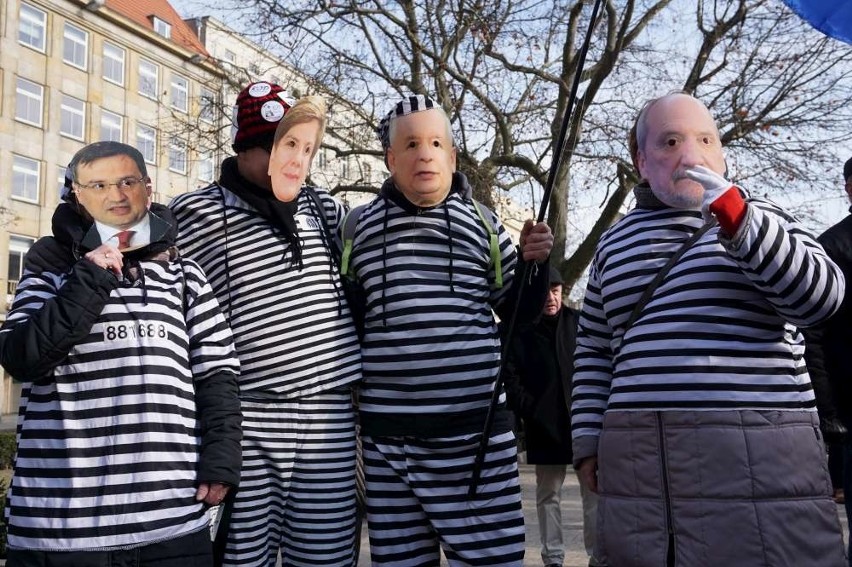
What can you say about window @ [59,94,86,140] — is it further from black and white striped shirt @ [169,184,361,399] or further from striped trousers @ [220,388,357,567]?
striped trousers @ [220,388,357,567]

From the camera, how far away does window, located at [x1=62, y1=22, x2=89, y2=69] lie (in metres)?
30.2

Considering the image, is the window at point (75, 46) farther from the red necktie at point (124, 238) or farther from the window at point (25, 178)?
the red necktie at point (124, 238)

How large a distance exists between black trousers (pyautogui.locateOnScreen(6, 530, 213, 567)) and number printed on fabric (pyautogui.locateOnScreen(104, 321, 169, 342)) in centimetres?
57

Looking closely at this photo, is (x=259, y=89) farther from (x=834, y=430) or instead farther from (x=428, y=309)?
(x=834, y=430)

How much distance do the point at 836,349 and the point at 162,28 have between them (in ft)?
114

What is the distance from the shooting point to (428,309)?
2744 millimetres

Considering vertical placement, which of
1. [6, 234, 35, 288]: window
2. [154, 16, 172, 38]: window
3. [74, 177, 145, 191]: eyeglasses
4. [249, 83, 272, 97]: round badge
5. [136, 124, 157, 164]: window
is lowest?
[74, 177, 145, 191]: eyeglasses

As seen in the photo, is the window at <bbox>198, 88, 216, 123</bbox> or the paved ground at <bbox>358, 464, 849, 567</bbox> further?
the window at <bbox>198, 88, 216, 123</bbox>

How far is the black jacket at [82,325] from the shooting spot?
86.7 inches

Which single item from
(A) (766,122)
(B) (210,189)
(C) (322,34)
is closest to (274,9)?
(C) (322,34)

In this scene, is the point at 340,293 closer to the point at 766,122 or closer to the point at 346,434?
the point at 346,434

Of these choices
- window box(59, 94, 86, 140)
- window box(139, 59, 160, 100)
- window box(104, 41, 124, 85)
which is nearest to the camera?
window box(59, 94, 86, 140)

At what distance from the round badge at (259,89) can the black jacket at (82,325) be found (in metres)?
0.63

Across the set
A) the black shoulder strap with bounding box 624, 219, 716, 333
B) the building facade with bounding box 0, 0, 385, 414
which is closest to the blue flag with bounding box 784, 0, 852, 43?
the black shoulder strap with bounding box 624, 219, 716, 333
